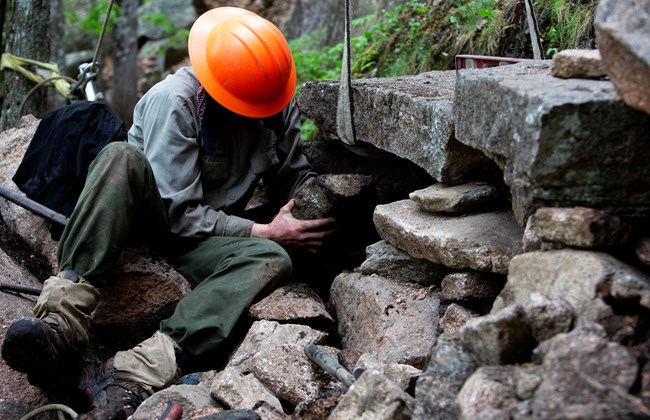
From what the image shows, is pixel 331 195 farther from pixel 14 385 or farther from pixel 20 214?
pixel 20 214

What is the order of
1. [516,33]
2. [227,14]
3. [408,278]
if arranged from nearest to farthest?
1. [408,278]
2. [227,14]
3. [516,33]

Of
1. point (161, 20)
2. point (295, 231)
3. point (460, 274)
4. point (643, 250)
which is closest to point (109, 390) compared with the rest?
point (295, 231)

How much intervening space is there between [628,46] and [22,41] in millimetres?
5549

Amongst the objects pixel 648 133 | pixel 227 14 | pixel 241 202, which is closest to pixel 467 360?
pixel 648 133

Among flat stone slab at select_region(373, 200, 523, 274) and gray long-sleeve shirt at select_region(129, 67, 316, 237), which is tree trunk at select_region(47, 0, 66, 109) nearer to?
gray long-sleeve shirt at select_region(129, 67, 316, 237)

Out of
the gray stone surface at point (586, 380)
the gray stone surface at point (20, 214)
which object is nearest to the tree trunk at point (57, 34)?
the gray stone surface at point (20, 214)

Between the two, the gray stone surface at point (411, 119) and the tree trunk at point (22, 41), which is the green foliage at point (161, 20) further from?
the gray stone surface at point (411, 119)

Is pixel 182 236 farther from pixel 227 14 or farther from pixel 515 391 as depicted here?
pixel 515 391

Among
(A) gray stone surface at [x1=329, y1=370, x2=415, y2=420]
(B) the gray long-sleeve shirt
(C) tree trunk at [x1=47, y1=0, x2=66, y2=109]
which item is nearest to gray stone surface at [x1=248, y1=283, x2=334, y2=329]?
(B) the gray long-sleeve shirt

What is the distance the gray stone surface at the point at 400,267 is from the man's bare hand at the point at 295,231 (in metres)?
0.40

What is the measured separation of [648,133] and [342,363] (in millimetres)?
1593

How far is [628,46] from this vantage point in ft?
7.26

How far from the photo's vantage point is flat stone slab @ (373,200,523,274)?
10.7 feet

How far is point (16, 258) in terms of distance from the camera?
4.73 m
